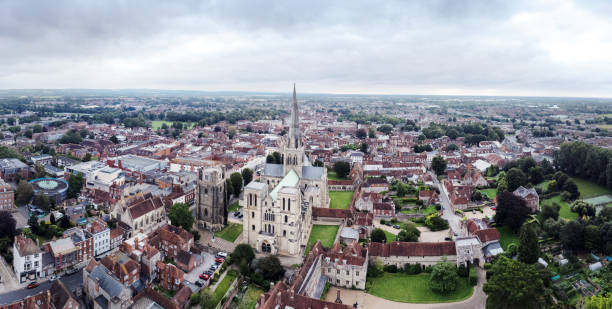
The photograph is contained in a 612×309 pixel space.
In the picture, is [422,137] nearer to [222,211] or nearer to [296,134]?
[296,134]

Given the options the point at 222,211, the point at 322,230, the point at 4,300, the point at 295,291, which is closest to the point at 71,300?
the point at 4,300

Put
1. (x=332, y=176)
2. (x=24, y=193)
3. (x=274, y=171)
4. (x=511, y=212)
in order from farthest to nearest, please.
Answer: (x=332, y=176) → (x=274, y=171) → (x=24, y=193) → (x=511, y=212)

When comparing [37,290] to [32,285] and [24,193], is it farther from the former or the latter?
[24,193]

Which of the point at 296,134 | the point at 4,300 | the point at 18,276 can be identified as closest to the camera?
the point at 4,300

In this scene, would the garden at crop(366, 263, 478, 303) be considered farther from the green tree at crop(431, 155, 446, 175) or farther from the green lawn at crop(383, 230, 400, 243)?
the green tree at crop(431, 155, 446, 175)

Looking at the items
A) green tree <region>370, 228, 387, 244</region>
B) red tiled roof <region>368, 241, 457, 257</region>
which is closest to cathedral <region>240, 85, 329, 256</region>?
green tree <region>370, 228, 387, 244</region>

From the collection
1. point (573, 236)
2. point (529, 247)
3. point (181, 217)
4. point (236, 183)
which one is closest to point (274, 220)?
point (181, 217)
